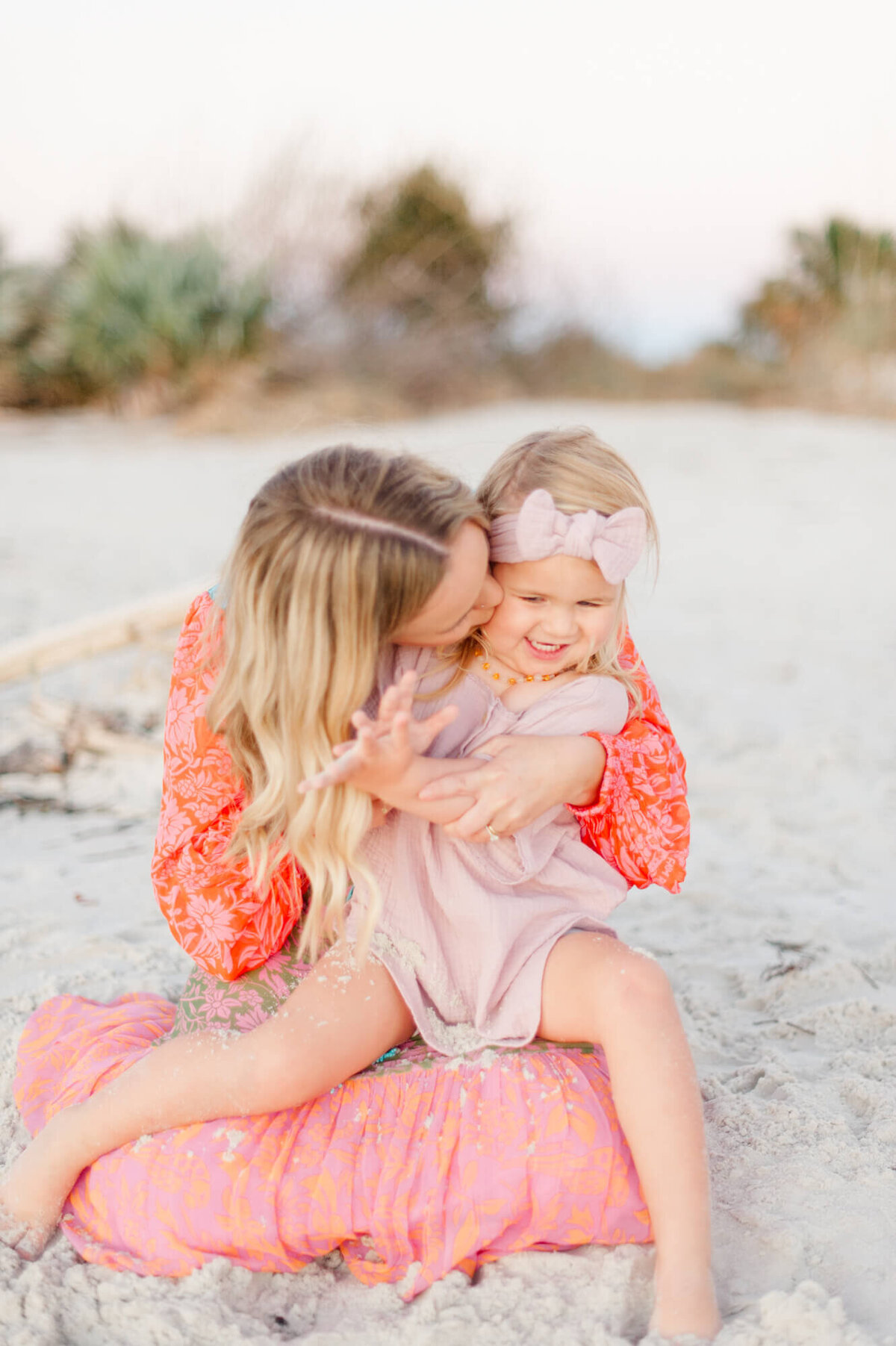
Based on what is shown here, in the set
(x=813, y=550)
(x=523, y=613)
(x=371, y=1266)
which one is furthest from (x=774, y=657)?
(x=371, y=1266)

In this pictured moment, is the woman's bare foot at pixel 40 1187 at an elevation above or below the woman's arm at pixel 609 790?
below

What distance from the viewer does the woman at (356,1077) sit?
5.86 feet

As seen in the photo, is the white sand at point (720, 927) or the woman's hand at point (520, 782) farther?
the woman's hand at point (520, 782)

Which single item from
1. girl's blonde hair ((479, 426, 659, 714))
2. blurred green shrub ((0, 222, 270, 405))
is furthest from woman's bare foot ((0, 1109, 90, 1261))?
blurred green shrub ((0, 222, 270, 405))

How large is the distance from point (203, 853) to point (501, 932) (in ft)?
1.80

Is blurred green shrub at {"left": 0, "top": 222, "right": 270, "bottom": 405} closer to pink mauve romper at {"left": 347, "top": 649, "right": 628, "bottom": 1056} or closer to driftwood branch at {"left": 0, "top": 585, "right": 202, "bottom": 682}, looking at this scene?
driftwood branch at {"left": 0, "top": 585, "right": 202, "bottom": 682}

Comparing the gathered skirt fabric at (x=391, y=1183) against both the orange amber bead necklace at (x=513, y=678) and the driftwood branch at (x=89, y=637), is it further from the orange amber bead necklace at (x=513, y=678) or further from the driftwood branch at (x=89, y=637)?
the driftwood branch at (x=89, y=637)

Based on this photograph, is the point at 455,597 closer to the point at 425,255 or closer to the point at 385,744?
the point at 385,744

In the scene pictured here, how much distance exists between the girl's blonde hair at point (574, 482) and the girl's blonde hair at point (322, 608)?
0.15m

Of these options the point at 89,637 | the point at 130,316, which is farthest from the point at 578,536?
the point at 130,316

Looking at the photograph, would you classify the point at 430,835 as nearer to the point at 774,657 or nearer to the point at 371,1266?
the point at 371,1266

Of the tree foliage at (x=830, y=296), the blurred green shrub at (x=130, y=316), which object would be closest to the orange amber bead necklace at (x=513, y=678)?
the blurred green shrub at (x=130, y=316)

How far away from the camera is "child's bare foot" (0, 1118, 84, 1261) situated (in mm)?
1880

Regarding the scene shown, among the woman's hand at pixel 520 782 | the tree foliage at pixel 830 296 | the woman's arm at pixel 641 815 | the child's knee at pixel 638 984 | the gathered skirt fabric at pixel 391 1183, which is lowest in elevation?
the gathered skirt fabric at pixel 391 1183
